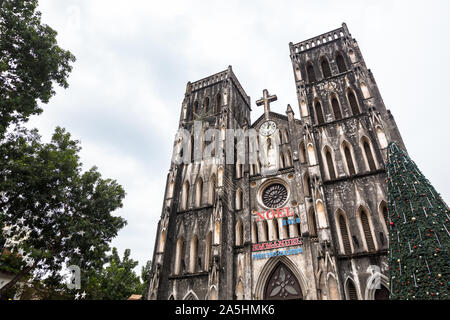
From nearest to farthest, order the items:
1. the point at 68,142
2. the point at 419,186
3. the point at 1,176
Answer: the point at 419,186
the point at 1,176
the point at 68,142

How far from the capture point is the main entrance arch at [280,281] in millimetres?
17094

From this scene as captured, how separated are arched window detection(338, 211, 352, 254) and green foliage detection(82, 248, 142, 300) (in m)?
21.0

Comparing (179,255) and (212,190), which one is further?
(212,190)

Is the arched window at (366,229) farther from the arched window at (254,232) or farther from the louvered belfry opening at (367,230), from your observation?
the arched window at (254,232)

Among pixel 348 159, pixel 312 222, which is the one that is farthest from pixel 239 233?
pixel 348 159

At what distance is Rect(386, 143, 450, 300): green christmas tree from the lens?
7.18 m

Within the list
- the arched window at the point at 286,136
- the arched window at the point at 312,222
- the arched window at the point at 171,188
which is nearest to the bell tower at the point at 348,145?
the arched window at the point at 312,222

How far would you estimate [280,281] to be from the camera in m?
17.8

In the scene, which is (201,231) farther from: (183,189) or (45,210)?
(45,210)

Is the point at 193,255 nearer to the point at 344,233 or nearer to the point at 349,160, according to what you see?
the point at 344,233

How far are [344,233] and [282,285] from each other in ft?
16.6
